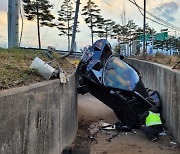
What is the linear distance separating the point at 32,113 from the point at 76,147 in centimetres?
344

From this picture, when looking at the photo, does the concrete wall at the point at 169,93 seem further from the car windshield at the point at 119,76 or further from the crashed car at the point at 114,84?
the car windshield at the point at 119,76

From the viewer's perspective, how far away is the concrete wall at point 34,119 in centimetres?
351

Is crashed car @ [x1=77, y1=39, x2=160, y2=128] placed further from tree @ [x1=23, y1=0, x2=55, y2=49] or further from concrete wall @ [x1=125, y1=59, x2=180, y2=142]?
tree @ [x1=23, y1=0, x2=55, y2=49]

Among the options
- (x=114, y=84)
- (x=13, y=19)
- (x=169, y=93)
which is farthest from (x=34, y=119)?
(x=169, y=93)

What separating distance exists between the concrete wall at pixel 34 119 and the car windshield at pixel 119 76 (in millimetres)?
3283

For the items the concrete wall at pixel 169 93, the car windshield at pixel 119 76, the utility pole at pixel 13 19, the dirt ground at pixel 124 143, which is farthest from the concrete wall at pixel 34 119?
the concrete wall at pixel 169 93

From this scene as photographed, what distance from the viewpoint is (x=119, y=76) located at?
1020 centimetres

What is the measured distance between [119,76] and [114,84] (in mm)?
317

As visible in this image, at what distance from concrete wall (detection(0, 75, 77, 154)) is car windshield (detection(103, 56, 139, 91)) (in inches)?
129

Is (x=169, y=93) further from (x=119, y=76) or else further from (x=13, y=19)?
(x=13, y=19)

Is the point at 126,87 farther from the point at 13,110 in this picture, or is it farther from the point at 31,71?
the point at 13,110

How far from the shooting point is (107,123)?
457 inches

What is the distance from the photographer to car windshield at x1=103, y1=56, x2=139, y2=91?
1006cm

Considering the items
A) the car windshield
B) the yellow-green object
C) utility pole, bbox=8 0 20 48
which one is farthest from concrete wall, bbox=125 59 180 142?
utility pole, bbox=8 0 20 48
